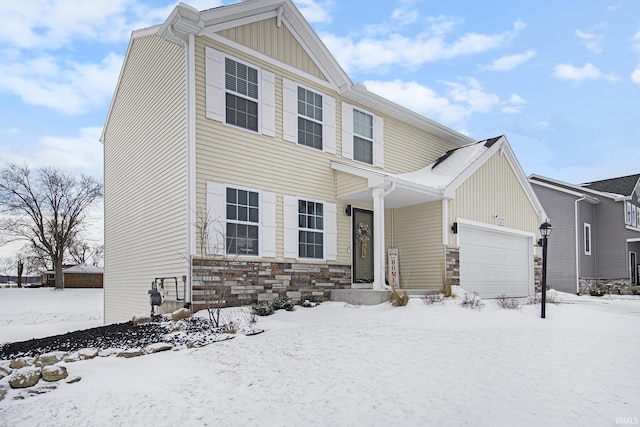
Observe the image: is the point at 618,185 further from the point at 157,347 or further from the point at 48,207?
the point at 48,207

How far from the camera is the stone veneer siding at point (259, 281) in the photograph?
28.6 ft

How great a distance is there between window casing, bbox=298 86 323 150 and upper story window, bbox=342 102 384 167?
2.69 ft

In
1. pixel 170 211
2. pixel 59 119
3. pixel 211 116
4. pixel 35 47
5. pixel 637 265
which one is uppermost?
pixel 35 47

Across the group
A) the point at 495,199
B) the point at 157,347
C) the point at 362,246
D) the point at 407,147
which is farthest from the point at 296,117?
the point at 157,347

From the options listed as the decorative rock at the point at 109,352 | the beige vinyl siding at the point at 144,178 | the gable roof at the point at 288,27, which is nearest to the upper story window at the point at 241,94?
the gable roof at the point at 288,27

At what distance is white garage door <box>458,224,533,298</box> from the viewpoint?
12037mm

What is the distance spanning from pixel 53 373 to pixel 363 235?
27.0 ft

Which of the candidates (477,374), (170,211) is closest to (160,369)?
(477,374)

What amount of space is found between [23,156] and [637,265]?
127ft

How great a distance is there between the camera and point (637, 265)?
24.3 m

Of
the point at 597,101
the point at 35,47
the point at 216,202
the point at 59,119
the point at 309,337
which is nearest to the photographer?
the point at 309,337

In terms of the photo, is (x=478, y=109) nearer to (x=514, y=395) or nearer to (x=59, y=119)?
(x=59, y=119)

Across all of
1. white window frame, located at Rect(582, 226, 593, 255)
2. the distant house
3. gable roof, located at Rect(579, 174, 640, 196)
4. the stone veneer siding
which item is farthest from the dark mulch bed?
the distant house

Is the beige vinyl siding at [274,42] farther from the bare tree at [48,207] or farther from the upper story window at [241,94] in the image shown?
the bare tree at [48,207]
